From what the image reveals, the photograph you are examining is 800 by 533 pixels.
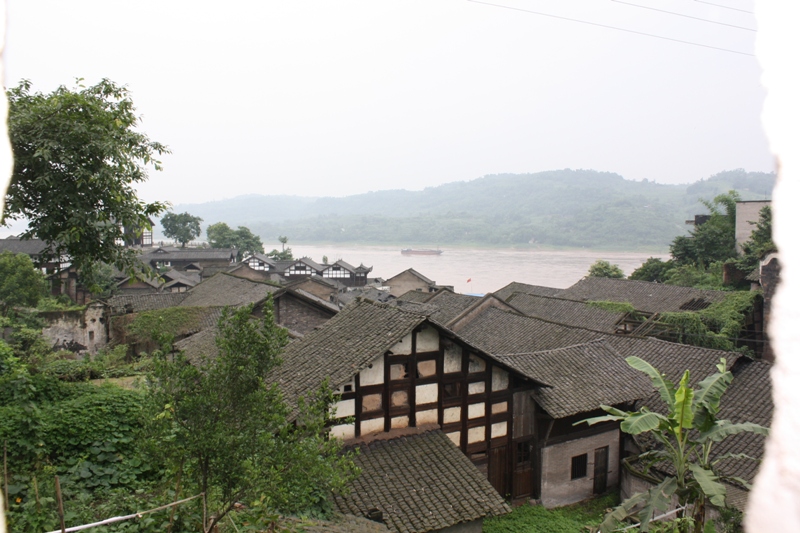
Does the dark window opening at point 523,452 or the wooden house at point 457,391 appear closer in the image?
the wooden house at point 457,391

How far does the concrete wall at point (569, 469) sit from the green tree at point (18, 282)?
83.0 ft

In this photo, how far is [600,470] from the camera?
13156 mm

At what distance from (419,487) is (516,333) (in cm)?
1235

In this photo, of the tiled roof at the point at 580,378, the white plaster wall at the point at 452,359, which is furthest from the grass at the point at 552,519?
the white plaster wall at the point at 452,359

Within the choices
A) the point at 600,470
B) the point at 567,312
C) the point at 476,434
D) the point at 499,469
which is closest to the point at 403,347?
the point at 476,434

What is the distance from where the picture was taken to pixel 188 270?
55500 millimetres

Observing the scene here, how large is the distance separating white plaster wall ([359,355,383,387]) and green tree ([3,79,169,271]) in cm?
426

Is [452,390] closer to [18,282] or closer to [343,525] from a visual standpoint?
[343,525]

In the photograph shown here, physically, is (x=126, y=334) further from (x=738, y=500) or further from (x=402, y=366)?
(x=738, y=500)

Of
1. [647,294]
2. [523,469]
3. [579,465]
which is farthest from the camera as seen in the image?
[647,294]

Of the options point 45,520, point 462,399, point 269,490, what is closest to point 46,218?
point 45,520

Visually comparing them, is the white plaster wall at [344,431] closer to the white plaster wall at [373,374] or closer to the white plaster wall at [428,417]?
the white plaster wall at [373,374]

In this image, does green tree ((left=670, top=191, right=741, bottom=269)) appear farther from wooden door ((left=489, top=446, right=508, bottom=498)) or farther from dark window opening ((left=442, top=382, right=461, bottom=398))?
dark window opening ((left=442, top=382, right=461, bottom=398))

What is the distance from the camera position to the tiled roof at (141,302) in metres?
26.6
